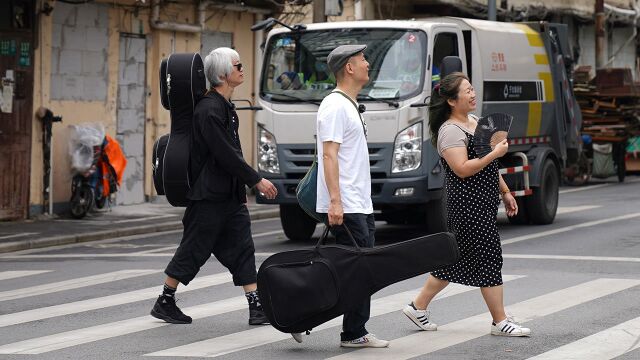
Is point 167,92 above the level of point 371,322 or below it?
above

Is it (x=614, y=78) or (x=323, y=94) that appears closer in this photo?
(x=323, y=94)

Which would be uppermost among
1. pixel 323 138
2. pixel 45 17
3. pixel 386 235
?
pixel 45 17

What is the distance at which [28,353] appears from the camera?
884cm

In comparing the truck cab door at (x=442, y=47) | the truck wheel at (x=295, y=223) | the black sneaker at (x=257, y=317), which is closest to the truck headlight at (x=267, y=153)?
the truck wheel at (x=295, y=223)

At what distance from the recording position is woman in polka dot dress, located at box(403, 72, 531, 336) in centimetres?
920

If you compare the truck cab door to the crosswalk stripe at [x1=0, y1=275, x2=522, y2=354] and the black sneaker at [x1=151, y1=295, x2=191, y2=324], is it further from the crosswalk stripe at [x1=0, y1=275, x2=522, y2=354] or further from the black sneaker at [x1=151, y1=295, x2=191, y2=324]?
the black sneaker at [x1=151, y1=295, x2=191, y2=324]

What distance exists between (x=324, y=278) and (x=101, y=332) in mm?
1985

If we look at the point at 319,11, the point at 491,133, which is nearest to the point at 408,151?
the point at 491,133

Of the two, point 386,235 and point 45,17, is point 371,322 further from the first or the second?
point 45,17

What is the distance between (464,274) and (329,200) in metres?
1.20

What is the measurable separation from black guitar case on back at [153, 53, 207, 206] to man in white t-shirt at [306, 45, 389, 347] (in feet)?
4.48

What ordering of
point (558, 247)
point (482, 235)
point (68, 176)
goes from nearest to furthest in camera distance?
point (482, 235)
point (558, 247)
point (68, 176)

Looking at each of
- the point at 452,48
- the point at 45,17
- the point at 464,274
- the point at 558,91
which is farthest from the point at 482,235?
the point at 45,17

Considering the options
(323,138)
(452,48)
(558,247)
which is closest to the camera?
(323,138)
